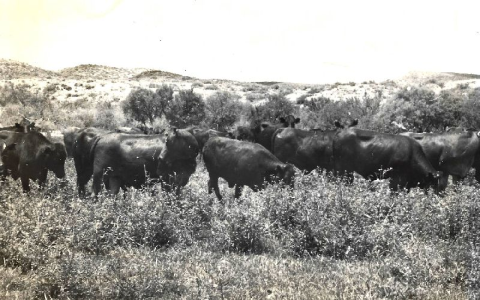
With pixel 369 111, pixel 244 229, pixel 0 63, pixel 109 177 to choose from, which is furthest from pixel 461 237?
pixel 0 63

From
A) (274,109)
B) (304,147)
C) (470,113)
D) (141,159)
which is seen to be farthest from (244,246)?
(274,109)

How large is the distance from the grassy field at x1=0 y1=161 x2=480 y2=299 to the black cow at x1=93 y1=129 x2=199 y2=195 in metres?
0.83

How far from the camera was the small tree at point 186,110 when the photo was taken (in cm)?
3794

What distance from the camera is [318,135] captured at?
15047 mm

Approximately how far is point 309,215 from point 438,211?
2.43 meters

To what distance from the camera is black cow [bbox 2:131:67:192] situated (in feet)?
36.8

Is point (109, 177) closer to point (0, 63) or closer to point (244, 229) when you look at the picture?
point (244, 229)

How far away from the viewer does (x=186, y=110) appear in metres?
39.4

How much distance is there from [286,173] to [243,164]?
Result: 3.52 ft

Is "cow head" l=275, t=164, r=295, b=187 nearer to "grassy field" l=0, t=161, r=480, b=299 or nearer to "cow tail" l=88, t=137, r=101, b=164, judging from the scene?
"grassy field" l=0, t=161, r=480, b=299

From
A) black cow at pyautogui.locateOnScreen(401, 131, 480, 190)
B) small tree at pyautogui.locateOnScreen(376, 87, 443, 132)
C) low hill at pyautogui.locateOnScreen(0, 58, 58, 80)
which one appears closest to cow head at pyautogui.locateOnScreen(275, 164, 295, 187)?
black cow at pyautogui.locateOnScreen(401, 131, 480, 190)

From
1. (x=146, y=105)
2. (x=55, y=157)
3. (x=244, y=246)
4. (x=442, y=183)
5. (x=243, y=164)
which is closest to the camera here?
(x=244, y=246)

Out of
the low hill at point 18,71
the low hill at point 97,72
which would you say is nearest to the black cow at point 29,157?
the low hill at point 18,71

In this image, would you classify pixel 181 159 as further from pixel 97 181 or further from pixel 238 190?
pixel 238 190
